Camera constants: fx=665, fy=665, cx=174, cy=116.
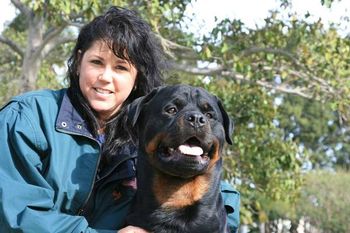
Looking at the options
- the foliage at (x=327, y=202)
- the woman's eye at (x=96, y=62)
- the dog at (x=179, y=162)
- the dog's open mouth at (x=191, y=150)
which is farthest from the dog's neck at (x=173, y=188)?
the foliage at (x=327, y=202)

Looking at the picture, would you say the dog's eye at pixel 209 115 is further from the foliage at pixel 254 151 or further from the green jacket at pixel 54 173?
the foliage at pixel 254 151

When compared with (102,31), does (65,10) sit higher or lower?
higher

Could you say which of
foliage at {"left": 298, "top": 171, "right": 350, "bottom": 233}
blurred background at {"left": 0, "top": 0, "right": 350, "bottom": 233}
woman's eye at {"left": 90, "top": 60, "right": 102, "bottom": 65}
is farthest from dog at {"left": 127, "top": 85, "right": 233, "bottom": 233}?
foliage at {"left": 298, "top": 171, "right": 350, "bottom": 233}

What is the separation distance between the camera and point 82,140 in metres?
3.20

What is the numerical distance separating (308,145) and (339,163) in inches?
116

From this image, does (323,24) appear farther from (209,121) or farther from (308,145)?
(308,145)

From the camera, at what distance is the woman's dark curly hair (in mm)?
3463

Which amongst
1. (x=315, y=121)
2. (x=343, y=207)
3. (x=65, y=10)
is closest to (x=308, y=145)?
(x=315, y=121)

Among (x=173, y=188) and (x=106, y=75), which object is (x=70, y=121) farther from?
(x=173, y=188)

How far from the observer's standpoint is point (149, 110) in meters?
3.30

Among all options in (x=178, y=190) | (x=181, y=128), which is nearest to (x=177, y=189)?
(x=178, y=190)

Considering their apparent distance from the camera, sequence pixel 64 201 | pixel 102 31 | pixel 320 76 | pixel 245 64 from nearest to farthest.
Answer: pixel 64 201 → pixel 102 31 → pixel 245 64 → pixel 320 76

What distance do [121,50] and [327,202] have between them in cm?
1962

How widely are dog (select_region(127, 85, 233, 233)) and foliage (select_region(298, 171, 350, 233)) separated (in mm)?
16381
